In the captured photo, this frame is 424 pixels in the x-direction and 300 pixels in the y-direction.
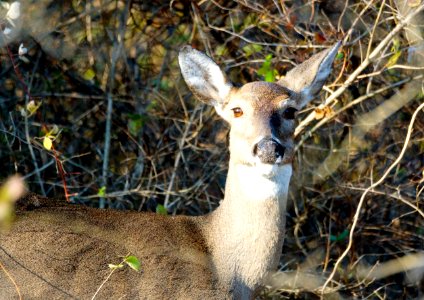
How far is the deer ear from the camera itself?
485 cm

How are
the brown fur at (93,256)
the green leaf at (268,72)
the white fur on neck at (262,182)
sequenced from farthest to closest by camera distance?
the green leaf at (268,72)
the white fur on neck at (262,182)
the brown fur at (93,256)

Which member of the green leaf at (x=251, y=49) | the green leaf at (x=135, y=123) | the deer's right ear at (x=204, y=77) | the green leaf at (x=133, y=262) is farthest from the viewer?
the green leaf at (x=135, y=123)

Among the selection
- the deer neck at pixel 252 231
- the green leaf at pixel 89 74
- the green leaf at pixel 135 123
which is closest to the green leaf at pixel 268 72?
the green leaf at pixel 135 123

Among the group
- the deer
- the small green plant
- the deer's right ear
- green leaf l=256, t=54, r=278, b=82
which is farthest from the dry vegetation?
the small green plant

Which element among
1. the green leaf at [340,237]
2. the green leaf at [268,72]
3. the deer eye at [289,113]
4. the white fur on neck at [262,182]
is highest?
the deer eye at [289,113]

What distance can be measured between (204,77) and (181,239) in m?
Answer: 0.99

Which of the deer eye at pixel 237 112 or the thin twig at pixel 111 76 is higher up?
the deer eye at pixel 237 112

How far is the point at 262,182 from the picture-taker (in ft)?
14.0

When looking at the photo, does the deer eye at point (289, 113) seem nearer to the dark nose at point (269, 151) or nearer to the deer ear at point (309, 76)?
the deer ear at point (309, 76)

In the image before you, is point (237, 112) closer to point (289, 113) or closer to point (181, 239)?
point (289, 113)

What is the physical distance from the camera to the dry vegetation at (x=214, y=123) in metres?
6.01

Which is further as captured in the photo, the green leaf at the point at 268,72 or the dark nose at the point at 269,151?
the green leaf at the point at 268,72

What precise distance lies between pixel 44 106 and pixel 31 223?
8.35 ft

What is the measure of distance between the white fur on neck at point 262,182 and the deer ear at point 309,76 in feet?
2.18
